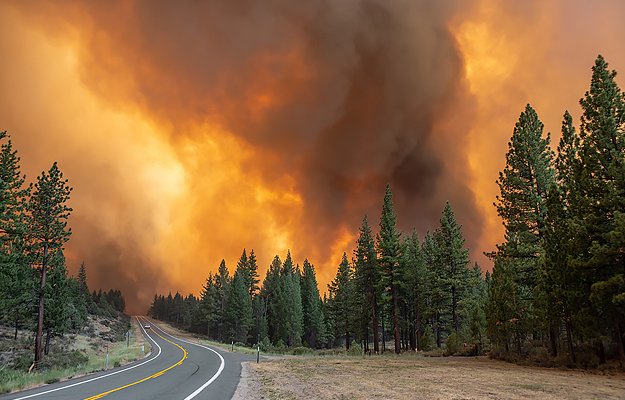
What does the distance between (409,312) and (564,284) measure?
37720mm

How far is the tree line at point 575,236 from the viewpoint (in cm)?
1592

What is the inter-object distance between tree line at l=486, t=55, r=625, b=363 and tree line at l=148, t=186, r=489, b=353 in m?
9.69

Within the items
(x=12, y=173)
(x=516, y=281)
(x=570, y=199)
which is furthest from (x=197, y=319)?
(x=570, y=199)

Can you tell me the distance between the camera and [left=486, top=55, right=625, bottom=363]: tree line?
52.2ft

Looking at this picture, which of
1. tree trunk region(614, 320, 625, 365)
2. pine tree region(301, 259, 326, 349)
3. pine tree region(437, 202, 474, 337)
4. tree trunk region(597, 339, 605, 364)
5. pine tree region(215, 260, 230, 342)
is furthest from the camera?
pine tree region(215, 260, 230, 342)

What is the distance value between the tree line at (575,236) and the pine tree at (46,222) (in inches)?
1609

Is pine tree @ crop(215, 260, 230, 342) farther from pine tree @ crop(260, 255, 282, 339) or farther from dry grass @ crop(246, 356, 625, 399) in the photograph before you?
dry grass @ crop(246, 356, 625, 399)

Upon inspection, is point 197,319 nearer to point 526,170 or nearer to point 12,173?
point 12,173

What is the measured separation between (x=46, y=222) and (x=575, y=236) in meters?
43.2

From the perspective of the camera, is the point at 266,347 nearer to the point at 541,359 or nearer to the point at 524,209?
the point at 541,359

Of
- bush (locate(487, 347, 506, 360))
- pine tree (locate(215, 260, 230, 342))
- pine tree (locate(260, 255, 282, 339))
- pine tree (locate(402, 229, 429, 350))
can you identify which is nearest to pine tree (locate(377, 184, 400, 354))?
pine tree (locate(402, 229, 429, 350))

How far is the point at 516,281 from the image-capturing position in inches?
958

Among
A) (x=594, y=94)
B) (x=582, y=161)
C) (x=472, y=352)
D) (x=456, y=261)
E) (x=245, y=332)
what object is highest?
(x=594, y=94)

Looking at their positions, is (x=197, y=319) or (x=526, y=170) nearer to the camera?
(x=526, y=170)
